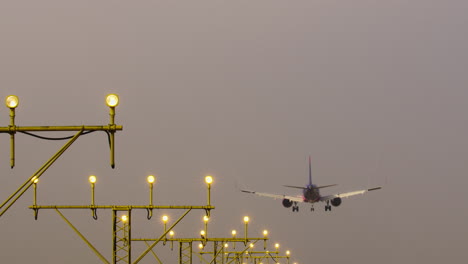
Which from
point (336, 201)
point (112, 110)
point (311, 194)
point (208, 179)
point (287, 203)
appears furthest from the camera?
point (287, 203)

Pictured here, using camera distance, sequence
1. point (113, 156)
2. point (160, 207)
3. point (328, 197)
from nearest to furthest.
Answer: point (113, 156)
point (160, 207)
point (328, 197)

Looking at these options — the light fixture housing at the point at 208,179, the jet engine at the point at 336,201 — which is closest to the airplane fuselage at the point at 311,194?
the jet engine at the point at 336,201

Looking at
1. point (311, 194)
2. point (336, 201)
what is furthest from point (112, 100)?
point (336, 201)

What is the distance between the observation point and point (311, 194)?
136000 millimetres

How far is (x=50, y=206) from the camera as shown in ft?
153

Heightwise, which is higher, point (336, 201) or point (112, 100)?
point (336, 201)

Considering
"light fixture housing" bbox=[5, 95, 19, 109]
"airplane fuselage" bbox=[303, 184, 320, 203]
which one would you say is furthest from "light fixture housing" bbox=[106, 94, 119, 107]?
"airplane fuselage" bbox=[303, 184, 320, 203]

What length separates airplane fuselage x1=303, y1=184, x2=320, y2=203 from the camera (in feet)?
445

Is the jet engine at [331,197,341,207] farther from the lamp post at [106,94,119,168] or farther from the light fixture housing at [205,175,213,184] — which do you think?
the lamp post at [106,94,119,168]

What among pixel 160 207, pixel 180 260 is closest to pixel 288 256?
pixel 180 260

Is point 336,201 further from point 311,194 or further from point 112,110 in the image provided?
point 112,110

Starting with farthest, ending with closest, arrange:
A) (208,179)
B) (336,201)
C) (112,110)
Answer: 1. (336,201)
2. (208,179)
3. (112,110)

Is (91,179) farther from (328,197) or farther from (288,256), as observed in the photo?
(328,197)

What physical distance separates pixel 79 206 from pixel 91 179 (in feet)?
5.15
